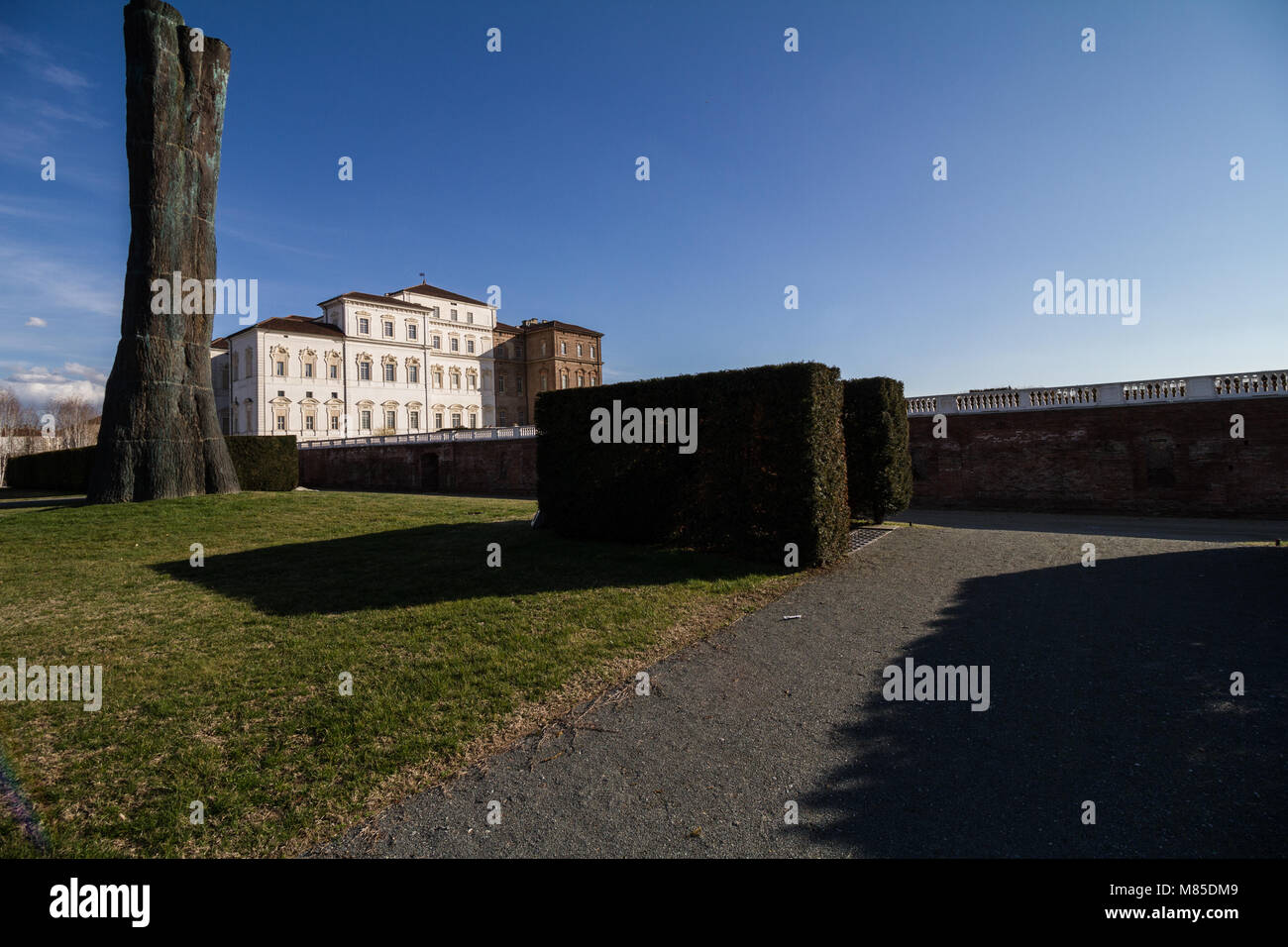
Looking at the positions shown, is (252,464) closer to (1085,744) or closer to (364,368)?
(1085,744)

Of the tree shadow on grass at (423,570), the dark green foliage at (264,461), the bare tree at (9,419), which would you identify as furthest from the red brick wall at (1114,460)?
the bare tree at (9,419)

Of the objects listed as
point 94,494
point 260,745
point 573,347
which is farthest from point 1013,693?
point 573,347

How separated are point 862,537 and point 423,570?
8.81 m

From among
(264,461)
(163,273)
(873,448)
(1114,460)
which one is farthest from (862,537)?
(264,461)

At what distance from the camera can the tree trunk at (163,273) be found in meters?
17.8

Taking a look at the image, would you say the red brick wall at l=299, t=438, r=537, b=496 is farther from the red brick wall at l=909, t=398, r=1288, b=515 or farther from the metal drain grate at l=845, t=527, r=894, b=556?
the metal drain grate at l=845, t=527, r=894, b=556

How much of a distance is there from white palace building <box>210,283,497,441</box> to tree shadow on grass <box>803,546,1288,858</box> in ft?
200

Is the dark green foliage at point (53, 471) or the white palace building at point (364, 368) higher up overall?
the white palace building at point (364, 368)

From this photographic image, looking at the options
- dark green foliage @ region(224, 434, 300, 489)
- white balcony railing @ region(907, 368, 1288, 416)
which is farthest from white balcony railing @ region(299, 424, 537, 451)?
white balcony railing @ region(907, 368, 1288, 416)

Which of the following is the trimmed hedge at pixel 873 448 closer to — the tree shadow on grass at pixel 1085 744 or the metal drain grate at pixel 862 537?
the metal drain grate at pixel 862 537

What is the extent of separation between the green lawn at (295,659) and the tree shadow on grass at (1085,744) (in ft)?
8.22
